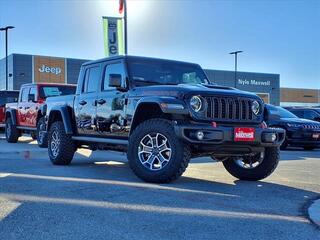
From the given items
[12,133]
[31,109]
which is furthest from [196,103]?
[12,133]

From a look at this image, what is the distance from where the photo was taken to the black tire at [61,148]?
415 inches

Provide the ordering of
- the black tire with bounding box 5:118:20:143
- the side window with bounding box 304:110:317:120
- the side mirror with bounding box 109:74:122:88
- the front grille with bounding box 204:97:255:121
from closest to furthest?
1. the front grille with bounding box 204:97:255:121
2. the side mirror with bounding box 109:74:122:88
3. the black tire with bounding box 5:118:20:143
4. the side window with bounding box 304:110:317:120

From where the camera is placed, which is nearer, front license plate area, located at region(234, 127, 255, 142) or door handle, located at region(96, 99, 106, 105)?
front license plate area, located at region(234, 127, 255, 142)

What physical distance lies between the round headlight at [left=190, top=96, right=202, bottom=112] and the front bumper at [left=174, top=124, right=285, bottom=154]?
0.85 ft

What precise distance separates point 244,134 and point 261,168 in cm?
118

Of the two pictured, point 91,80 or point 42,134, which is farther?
point 42,134

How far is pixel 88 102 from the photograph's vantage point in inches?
393

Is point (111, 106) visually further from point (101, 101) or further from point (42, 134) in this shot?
point (42, 134)

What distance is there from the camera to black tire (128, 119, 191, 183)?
767 centimetres

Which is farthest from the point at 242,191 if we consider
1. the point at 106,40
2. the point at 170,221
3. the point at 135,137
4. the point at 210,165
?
the point at 106,40

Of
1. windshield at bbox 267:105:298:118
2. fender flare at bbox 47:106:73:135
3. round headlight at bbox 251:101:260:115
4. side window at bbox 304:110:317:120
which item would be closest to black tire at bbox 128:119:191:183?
round headlight at bbox 251:101:260:115

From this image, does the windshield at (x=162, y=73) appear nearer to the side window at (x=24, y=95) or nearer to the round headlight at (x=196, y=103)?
the round headlight at (x=196, y=103)

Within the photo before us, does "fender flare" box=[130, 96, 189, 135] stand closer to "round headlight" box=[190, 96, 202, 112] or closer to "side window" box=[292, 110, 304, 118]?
"round headlight" box=[190, 96, 202, 112]

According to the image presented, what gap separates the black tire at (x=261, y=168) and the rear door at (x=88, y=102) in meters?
2.61
